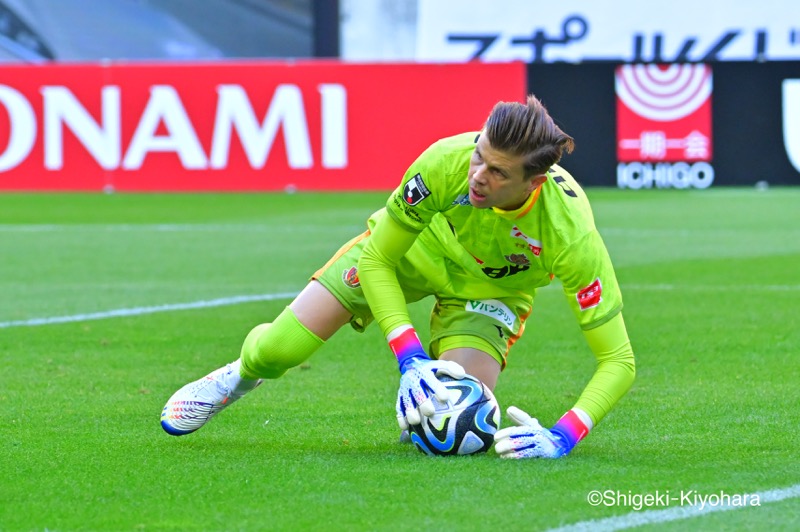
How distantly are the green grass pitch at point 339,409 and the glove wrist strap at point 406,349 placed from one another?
13.8 inches

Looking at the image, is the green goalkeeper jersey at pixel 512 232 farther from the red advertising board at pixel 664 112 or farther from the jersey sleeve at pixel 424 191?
the red advertising board at pixel 664 112

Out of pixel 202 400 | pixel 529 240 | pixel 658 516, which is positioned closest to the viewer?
pixel 658 516

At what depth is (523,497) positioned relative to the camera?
457cm

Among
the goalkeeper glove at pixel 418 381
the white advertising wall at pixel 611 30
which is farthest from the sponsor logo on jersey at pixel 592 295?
the white advertising wall at pixel 611 30

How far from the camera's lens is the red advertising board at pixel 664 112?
66.8 ft

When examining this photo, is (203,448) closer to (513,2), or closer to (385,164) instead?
(385,164)

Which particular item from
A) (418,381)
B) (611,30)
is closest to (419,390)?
(418,381)

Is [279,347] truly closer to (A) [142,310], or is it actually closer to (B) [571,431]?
(B) [571,431]

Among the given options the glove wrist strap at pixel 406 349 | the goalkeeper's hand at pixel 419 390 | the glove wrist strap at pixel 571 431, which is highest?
the glove wrist strap at pixel 406 349

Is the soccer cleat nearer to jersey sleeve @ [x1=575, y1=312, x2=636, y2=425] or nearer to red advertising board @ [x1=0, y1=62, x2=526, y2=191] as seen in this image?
jersey sleeve @ [x1=575, y1=312, x2=636, y2=425]

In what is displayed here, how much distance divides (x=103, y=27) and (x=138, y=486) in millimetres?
26286

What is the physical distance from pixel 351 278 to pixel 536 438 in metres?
1.03

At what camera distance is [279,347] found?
5.45 meters

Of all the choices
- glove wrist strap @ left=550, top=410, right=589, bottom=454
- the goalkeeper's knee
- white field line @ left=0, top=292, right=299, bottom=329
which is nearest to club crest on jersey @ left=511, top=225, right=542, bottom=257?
glove wrist strap @ left=550, top=410, right=589, bottom=454
